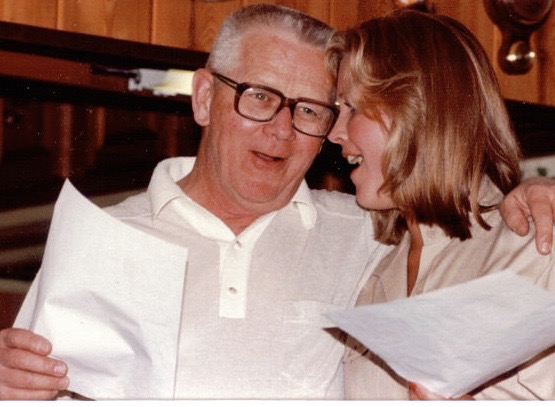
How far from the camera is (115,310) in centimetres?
119

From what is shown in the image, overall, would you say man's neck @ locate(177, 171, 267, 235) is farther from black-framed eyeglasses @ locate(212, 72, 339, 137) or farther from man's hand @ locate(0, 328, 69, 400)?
man's hand @ locate(0, 328, 69, 400)

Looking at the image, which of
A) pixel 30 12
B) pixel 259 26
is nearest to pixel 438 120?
pixel 259 26

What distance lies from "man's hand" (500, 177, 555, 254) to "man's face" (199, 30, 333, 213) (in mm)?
421

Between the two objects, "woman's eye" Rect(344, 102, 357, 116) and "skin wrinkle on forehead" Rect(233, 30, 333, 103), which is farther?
"skin wrinkle on forehead" Rect(233, 30, 333, 103)

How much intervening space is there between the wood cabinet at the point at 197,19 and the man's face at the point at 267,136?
30 cm

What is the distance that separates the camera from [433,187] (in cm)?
140

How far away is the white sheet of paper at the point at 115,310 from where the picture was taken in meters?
1.19

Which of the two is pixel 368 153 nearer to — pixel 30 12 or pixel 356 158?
pixel 356 158

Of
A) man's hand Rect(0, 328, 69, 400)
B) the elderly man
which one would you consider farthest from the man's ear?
man's hand Rect(0, 328, 69, 400)

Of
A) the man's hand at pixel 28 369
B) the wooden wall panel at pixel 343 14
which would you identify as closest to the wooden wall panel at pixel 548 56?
the wooden wall panel at pixel 343 14

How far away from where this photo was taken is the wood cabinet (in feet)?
5.92

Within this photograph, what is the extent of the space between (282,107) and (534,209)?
527 mm

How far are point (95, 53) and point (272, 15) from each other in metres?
0.33

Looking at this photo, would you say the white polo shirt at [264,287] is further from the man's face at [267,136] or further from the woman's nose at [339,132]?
the woman's nose at [339,132]
